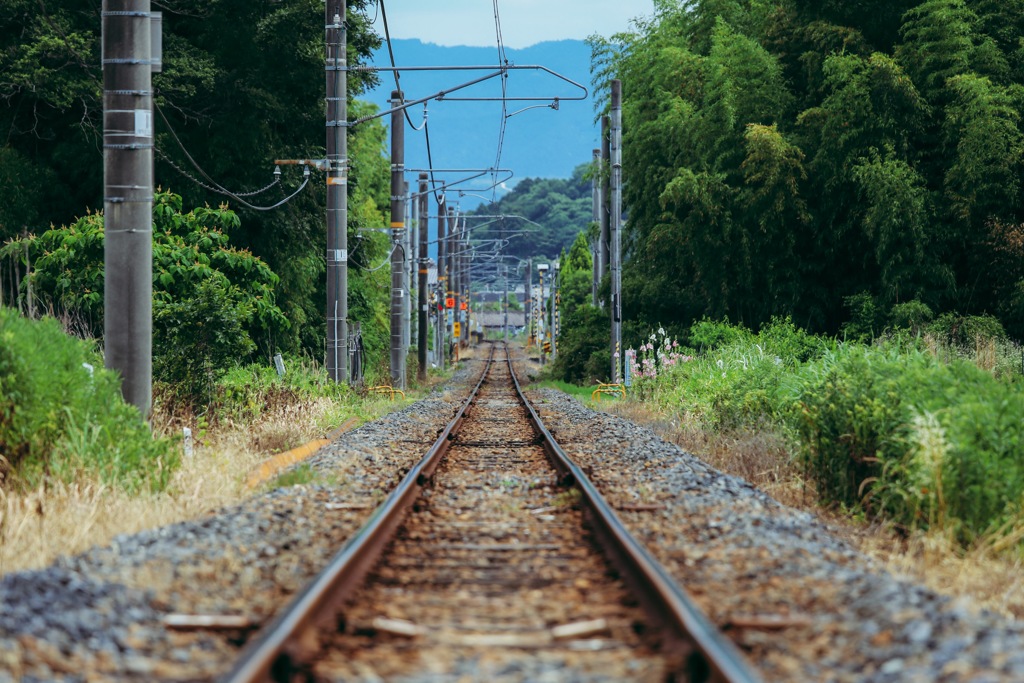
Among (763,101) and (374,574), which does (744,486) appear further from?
(763,101)

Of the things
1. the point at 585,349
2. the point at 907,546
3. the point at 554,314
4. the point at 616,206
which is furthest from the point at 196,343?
the point at 554,314

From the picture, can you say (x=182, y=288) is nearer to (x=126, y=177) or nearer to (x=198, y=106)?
(x=126, y=177)

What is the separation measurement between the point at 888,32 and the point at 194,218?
1868cm

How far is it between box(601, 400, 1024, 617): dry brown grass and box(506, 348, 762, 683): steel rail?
167cm

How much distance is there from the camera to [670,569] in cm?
731

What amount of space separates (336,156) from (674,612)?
17.5m

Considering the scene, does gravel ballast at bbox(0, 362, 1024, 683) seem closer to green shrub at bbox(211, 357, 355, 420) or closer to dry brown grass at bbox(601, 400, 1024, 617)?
dry brown grass at bbox(601, 400, 1024, 617)

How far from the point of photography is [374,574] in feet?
23.6

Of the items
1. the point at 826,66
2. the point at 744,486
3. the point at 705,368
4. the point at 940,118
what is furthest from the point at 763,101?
the point at 744,486

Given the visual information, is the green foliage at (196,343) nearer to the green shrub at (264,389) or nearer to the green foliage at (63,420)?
the green shrub at (264,389)

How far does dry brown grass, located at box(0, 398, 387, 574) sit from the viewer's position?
25.2 ft

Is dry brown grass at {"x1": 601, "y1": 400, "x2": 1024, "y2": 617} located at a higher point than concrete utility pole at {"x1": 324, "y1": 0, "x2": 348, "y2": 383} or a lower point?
lower

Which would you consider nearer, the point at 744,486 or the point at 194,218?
the point at 744,486

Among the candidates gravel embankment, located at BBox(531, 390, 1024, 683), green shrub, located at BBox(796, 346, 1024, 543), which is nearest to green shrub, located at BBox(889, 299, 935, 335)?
green shrub, located at BBox(796, 346, 1024, 543)
